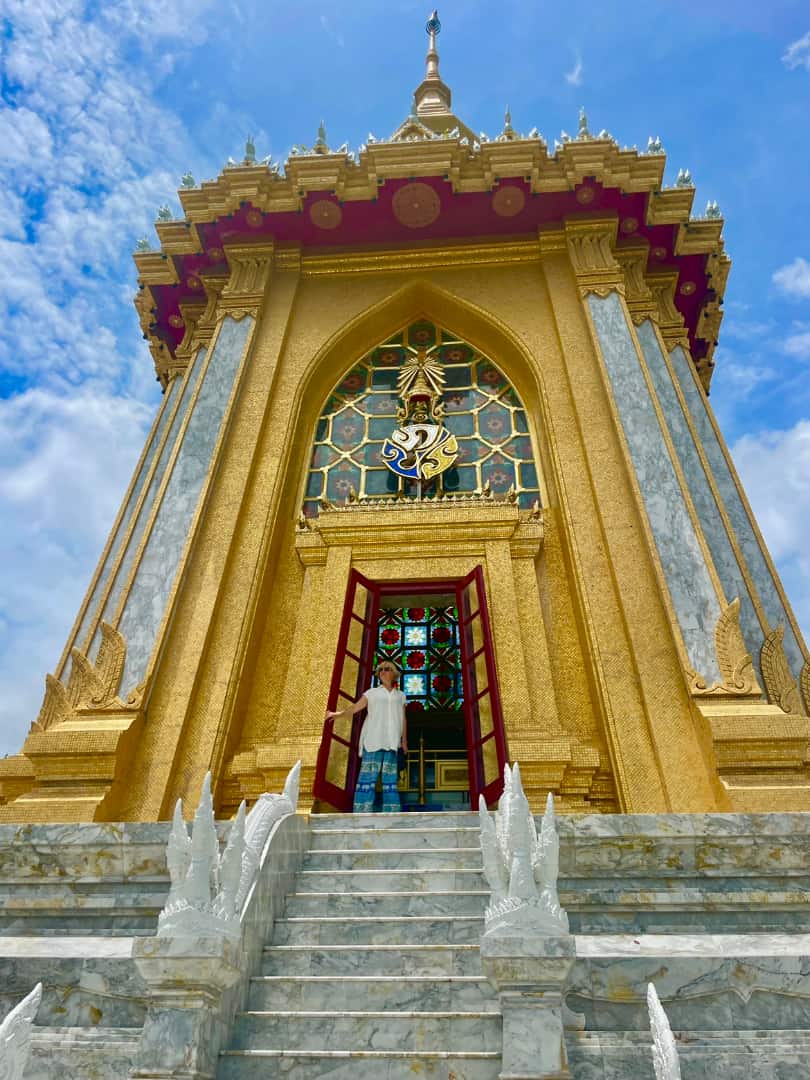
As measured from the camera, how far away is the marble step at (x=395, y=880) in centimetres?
449

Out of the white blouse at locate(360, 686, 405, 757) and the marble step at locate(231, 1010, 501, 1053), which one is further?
the white blouse at locate(360, 686, 405, 757)

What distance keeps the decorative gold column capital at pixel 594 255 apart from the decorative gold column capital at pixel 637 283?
248mm

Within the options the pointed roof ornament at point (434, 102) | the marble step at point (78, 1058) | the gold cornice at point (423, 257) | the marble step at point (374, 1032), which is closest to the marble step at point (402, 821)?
the marble step at point (374, 1032)

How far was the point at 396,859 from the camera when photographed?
488cm

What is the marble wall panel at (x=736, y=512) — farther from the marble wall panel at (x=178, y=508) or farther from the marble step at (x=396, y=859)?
the marble wall panel at (x=178, y=508)

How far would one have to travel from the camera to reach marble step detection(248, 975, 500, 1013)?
3467mm

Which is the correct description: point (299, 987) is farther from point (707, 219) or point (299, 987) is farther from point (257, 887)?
point (707, 219)

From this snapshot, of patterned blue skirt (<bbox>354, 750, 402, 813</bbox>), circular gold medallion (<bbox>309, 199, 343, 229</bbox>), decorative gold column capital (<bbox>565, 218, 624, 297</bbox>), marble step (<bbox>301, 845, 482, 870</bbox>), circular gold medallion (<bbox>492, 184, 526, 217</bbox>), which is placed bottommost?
marble step (<bbox>301, 845, 482, 870</bbox>)

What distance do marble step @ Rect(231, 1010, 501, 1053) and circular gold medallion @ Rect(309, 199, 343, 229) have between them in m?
10.5

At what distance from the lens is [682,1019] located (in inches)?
127

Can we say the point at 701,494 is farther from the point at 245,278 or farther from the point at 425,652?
the point at 245,278

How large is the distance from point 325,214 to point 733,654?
27.1 feet

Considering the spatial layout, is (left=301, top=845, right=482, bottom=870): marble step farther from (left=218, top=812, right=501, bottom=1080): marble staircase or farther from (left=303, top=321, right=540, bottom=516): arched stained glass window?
(left=303, top=321, right=540, bottom=516): arched stained glass window

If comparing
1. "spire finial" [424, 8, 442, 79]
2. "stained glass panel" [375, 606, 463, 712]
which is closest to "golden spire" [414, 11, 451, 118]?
"spire finial" [424, 8, 442, 79]
